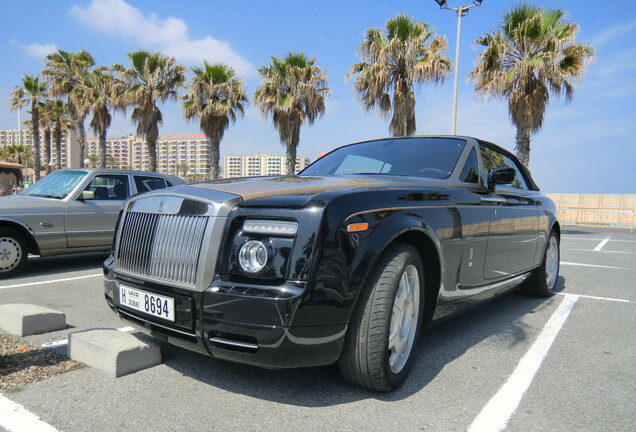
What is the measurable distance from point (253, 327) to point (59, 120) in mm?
41422

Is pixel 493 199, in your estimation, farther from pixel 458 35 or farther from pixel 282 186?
pixel 458 35

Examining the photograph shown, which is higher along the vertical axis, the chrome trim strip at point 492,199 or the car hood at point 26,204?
the chrome trim strip at point 492,199

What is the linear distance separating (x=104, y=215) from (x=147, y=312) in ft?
16.9

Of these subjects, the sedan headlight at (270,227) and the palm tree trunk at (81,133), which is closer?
the sedan headlight at (270,227)

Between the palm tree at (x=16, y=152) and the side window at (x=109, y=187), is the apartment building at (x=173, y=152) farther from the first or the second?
the side window at (x=109, y=187)

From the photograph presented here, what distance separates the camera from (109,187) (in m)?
7.29

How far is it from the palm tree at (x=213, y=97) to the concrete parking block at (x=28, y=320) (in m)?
18.4

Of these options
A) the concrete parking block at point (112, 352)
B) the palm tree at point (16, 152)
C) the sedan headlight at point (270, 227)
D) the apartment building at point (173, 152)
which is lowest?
the concrete parking block at point (112, 352)

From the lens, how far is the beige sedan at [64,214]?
6219mm

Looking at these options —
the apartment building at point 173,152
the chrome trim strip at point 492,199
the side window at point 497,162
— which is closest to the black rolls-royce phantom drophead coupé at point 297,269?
the chrome trim strip at point 492,199

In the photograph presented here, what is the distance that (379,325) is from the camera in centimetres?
236

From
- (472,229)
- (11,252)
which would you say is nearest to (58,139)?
(11,252)

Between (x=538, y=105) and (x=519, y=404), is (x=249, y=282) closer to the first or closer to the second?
(x=519, y=404)

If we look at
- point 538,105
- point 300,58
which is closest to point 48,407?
point 538,105
